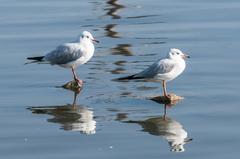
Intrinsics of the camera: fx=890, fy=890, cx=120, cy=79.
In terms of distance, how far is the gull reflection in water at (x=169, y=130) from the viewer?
10844 millimetres

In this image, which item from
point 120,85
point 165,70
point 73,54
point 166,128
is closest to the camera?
point 166,128

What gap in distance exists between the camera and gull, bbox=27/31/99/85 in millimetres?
14242

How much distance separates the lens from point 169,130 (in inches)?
453

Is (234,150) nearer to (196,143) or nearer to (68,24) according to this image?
(196,143)

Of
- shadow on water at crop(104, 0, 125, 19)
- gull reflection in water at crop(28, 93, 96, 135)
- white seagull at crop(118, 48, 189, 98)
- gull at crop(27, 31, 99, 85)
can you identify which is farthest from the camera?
shadow on water at crop(104, 0, 125, 19)

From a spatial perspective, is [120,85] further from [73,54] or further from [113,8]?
[113,8]

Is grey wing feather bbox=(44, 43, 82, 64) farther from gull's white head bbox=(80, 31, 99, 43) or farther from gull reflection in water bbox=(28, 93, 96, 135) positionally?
gull reflection in water bbox=(28, 93, 96, 135)

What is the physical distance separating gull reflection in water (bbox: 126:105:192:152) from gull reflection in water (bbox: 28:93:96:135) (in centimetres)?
62

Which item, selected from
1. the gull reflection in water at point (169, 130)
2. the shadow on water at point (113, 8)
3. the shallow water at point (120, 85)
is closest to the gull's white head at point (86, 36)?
the shallow water at point (120, 85)

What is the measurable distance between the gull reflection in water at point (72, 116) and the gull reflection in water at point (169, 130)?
0.62 metres

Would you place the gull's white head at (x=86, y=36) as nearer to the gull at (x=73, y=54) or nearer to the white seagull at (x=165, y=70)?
the gull at (x=73, y=54)

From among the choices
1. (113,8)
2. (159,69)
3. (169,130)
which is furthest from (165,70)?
(113,8)

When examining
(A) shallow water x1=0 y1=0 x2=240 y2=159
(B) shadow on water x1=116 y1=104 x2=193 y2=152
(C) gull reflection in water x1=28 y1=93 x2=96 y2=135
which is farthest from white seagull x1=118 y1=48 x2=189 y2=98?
(C) gull reflection in water x1=28 y1=93 x2=96 y2=135

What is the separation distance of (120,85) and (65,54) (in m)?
1.09
